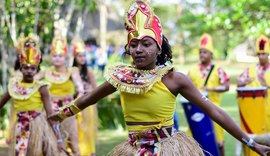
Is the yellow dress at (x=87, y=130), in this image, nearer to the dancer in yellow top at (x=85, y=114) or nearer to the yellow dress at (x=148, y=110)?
the dancer in yellow top at (x=85, y=114)

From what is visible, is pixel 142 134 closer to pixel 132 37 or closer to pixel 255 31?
pixel 132 37

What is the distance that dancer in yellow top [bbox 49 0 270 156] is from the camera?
396 cm

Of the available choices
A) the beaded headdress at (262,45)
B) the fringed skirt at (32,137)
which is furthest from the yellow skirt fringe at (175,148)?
the beaded headdress at (262,45)

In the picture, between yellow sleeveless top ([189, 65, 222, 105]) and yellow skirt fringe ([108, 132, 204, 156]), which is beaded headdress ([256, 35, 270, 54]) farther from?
yellow skirt fringe ([108, 132, 204, 156])

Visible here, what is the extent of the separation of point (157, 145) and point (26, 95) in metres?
2.96

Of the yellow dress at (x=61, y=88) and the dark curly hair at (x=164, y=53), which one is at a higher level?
the dark curly hair at (x=164, y=53)

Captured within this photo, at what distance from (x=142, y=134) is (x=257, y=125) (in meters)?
3.35

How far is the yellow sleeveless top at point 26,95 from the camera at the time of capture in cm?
659

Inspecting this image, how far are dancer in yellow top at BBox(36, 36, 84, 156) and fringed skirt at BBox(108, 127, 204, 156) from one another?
3917mm

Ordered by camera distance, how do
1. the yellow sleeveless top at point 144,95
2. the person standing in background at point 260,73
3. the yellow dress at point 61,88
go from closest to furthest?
the yellow sleeveless top at point 144,95 → the person standing in background at point 260,73 → the yellow dress at point 61,88

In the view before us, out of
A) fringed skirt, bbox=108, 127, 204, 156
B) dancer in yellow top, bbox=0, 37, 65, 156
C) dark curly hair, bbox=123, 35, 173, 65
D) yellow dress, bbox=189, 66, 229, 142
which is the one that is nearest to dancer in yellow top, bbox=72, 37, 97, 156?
yellow dress, bbox=189, 66, 229, 142

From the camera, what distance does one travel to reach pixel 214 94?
8016 mm

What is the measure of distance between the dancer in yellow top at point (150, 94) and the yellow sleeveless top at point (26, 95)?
266 cm

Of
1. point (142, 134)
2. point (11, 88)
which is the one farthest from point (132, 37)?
point (11, 88)
